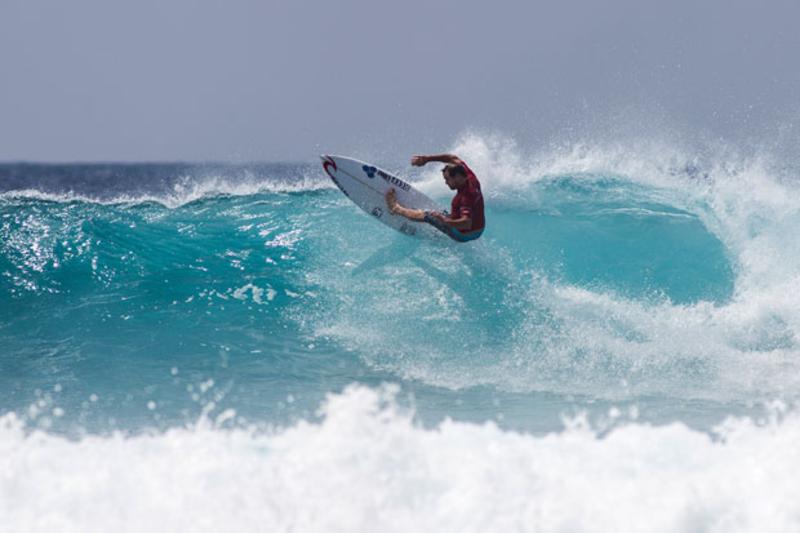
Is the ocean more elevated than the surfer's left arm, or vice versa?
the surfer's left arm

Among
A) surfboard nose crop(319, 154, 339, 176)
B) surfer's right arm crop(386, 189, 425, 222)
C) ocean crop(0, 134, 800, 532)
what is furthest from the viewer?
surfboard nose crop(319, 154, 339, 176)

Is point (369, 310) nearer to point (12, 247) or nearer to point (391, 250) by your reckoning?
point (391, 250)

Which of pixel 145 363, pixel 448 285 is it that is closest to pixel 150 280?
pixel 145 363

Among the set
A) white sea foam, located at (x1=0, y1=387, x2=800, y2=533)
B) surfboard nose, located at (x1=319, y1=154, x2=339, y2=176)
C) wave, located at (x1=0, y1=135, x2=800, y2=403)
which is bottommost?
white sea foam, located at (x1=0, y1=387, x2=800, y2=533)

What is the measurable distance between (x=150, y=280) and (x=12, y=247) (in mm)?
2350

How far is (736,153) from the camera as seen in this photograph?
34.0 feet

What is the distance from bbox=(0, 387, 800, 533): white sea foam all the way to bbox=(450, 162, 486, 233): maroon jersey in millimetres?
3051

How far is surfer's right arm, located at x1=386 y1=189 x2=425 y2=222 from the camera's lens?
7.51m

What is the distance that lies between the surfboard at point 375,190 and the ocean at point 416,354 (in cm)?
30

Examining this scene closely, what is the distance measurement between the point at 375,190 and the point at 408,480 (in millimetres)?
4673

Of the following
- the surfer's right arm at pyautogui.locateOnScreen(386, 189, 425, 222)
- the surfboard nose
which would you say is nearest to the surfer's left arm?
the surfer's right arm at pyautogui.locateOnScreen(386, 189, 425, 222)

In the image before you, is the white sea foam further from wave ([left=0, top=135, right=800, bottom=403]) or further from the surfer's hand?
the surfer's hand

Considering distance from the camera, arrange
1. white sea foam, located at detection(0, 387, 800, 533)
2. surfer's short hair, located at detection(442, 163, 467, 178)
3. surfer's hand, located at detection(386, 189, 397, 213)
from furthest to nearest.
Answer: surfer's hand, located at detection(386, 189, 397, 213)
surfer's short hair, located at detection(442, 163, 467, 178)
white sea foam, located at detection(0, 387, 800, 533)

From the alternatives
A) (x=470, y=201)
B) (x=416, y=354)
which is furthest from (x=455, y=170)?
(x=416, y=354)
